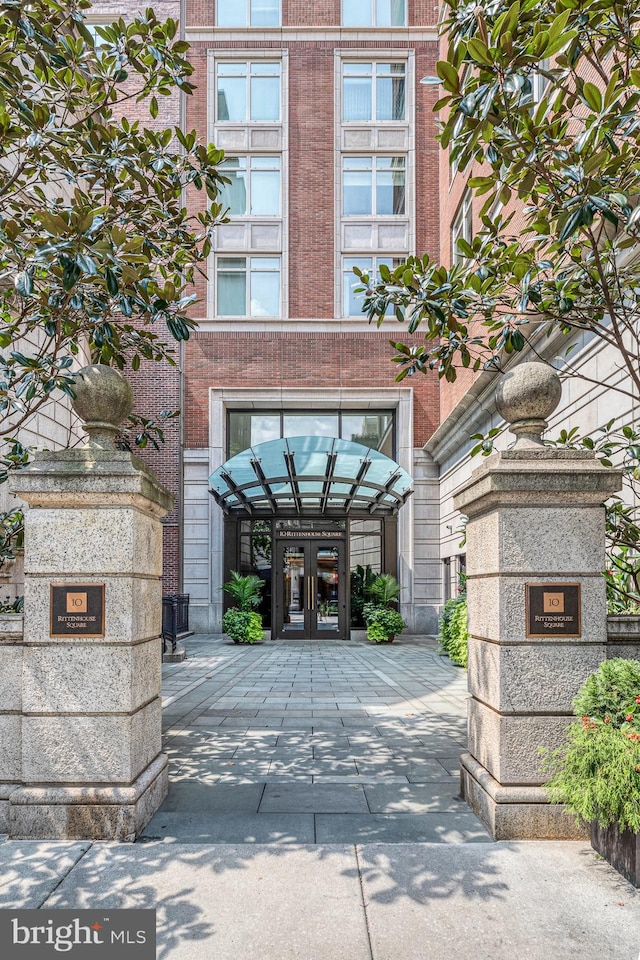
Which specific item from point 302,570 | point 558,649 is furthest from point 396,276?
point 302,570

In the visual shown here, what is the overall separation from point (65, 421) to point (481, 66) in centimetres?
1416

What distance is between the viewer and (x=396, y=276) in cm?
496

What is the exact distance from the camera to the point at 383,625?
18.2 metres

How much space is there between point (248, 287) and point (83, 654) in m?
18.5

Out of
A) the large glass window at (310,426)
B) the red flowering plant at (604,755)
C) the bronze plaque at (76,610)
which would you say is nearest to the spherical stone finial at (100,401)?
the bronze plaque at (76,610)

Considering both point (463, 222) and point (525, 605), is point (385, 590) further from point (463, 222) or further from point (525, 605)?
point (525, 605)

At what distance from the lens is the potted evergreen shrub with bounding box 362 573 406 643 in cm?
1819

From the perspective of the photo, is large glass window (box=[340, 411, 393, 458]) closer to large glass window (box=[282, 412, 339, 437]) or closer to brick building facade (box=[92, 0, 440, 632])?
brick building facade (box=[92, 0, 440, 632])

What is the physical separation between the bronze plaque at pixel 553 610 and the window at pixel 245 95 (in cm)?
2172

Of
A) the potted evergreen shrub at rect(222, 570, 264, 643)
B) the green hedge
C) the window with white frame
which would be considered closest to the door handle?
the potted evergreen shrub at rect(222, 570, 264, 643)

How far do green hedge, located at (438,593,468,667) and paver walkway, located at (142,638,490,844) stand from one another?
107 centimetres

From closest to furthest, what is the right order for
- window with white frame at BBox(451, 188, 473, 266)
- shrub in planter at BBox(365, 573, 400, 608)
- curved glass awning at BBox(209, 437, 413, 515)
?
window with white frame at BBox(451, 188, 473, 266) → curved glass awning at BBox(209, 437, 413, 515) → shrub in planter at BBox(365, 573, 400, 608)

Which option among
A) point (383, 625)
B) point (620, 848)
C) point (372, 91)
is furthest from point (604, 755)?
point (372, 91)

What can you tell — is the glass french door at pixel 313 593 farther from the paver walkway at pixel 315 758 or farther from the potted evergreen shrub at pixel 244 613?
the paver walkway at pixel 315 758
